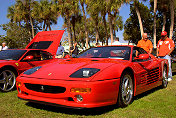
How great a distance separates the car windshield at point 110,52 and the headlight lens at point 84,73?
1114mm

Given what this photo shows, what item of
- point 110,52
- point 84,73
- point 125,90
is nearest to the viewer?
point 84,73

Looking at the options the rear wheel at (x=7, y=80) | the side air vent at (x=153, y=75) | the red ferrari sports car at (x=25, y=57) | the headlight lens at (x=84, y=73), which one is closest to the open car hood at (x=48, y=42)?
the red ferrari sports car at (x=25, y=57)

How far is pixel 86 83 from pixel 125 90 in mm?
1050

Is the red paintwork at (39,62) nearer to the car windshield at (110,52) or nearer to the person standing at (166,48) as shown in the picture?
the car windshield at (110,52)

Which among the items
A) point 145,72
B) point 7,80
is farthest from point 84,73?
point 7,80

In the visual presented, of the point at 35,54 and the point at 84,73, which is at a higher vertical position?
the point at 35,54

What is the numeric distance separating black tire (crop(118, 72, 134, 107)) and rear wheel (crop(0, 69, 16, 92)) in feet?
10.4

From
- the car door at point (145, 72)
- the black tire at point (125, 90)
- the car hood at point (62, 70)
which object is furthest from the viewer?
the car door at point (145, 72)

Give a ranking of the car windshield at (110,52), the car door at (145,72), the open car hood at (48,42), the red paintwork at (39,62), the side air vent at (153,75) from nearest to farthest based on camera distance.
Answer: the car door at (145,72), the car windshield at (110,52), the side air vent at (153,75), the red paintwork at (39,62), the open car hood at (48,42)

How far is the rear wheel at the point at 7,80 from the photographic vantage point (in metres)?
5.51

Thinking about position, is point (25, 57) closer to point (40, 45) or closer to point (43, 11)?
point (40, 45)

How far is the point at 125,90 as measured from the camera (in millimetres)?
3994

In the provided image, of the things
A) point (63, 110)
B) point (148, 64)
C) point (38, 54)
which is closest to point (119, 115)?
point (63, 110)

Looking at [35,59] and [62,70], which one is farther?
[35,59]
